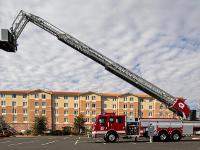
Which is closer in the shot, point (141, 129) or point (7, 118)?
point (141, 129)

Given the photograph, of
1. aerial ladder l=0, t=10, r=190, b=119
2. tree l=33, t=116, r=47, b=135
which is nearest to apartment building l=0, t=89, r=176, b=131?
tree l=33, t=116, r=47, b=135

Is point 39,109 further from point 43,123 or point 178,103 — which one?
point 178,103

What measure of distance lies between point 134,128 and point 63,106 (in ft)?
251

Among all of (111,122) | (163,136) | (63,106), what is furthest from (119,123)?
(63,106)

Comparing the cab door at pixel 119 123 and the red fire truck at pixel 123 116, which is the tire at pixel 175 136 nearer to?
the red fire truck at pixel 123 116

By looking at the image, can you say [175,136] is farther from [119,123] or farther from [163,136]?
[119,123]

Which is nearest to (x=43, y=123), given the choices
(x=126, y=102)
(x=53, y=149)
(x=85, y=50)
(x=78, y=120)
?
(x=78, y=120)

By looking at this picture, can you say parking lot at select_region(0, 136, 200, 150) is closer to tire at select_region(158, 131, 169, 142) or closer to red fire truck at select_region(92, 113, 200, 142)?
red fire truck at select_region(92, 113, 200, 142)

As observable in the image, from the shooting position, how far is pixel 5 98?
101 metres

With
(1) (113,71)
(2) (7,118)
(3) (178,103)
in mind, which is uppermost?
(1) (113,71)

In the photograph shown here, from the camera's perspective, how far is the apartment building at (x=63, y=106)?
10006 cm

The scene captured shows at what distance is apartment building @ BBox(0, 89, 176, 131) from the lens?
328ft

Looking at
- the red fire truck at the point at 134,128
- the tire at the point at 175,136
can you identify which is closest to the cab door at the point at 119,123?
the red fire truck at the point at 134,128

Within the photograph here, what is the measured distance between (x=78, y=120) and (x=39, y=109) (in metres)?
17.0
